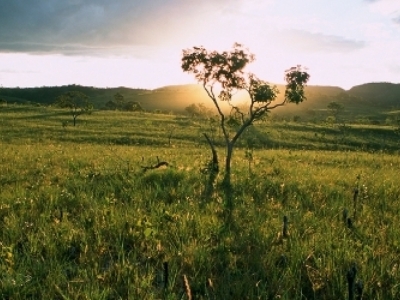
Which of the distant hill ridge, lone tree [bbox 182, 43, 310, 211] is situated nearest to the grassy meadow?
lone tree [bbox 182, 43, 310, 211]

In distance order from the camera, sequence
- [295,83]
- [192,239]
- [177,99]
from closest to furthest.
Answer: [192,239] < [295,83] < [177,99]

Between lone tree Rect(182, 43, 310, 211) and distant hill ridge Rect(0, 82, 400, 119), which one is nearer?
lone tree Rect(182, 43, 310, 211)

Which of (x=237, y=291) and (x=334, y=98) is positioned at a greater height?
(x=334, y=98)

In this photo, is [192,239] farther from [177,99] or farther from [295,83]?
[177,99]

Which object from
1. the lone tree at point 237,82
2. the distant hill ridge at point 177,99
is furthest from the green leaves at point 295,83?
the distant hill ridge at point 177,99

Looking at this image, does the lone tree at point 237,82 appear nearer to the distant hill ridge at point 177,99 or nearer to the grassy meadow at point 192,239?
the grassy meadow at point 192,239

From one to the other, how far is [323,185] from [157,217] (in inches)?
251

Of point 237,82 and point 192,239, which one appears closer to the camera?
point 192,239

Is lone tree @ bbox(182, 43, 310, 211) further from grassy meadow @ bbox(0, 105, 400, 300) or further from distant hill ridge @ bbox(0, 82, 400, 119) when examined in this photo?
distant hill ridge @ bbox(0, 82, 400, 119)

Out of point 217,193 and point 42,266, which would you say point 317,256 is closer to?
point 42,266

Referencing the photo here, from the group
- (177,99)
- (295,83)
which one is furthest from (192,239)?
(177,99)

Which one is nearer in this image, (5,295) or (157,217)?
(5,295)

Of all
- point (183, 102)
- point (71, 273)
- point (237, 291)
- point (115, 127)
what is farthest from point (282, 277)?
point (183, 102)

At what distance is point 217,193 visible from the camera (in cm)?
1074
